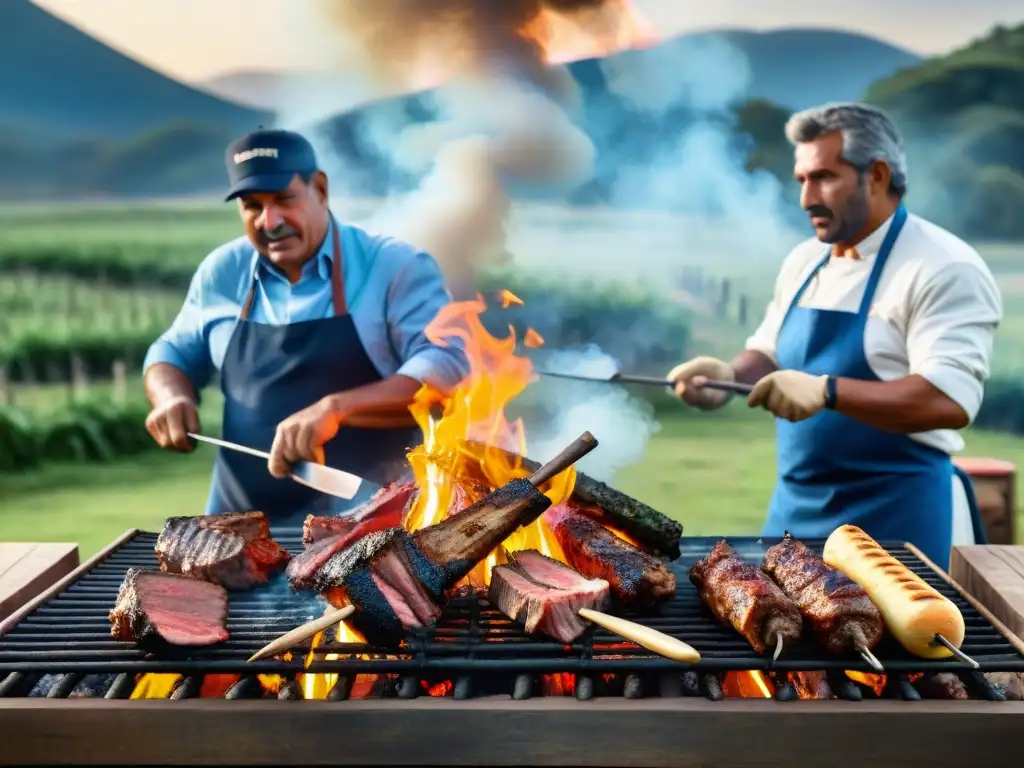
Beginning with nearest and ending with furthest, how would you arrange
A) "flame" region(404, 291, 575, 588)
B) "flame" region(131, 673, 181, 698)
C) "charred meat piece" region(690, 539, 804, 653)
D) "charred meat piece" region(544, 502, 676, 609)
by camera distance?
"charred meat piece" region(690, 539, 804, 653), "flame" region(131, 673, 181, 698), "charred meat piece" region(544, 502, 676, 609), "flame" region(404, 291, 575, 588)

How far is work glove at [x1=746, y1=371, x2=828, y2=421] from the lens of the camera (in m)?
3.69

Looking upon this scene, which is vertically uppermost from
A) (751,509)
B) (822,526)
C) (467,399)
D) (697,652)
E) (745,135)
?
(745,135)

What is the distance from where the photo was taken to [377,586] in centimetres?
242

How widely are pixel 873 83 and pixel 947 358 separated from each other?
16.8 ft

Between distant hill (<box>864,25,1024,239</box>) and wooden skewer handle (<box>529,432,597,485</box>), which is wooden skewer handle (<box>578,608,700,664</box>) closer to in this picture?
wooden skewer handle (<box>529,432,597,485</box>)

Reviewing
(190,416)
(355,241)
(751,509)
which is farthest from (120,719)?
(751,509)

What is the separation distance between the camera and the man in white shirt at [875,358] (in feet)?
11.9

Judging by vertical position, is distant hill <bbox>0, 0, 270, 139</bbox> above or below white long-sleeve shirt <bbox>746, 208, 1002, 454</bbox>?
above

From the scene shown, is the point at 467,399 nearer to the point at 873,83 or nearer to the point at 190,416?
the point at 190,416

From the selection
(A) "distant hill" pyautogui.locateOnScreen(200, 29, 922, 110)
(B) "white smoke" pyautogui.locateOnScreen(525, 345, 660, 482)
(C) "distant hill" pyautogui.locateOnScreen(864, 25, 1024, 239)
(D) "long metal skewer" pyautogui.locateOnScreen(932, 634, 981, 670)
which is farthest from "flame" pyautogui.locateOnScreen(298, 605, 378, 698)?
(C) "distant hill" pyautogui.locateOnScreen(864, 25, 1024, 239)

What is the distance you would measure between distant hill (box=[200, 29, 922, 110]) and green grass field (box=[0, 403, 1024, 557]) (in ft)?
9.88

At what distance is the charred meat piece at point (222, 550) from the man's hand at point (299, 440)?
0.45 meters

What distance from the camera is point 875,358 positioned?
12.8 feet

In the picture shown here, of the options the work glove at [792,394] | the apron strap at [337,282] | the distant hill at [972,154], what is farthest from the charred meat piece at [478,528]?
the distant hill at [972,154]
